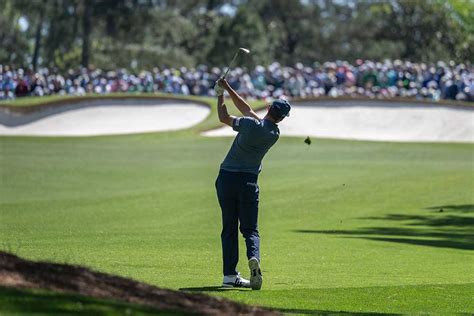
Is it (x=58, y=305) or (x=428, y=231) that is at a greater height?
(x=58, y=305)

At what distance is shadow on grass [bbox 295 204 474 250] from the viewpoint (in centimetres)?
2156

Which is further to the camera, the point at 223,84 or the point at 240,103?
the point at 240,103

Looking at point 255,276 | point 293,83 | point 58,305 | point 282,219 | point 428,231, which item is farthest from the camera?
point 293,83

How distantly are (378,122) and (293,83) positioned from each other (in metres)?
6.46

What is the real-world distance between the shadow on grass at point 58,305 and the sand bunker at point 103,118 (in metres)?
48.1

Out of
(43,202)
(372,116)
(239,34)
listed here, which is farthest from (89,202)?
(239,34)

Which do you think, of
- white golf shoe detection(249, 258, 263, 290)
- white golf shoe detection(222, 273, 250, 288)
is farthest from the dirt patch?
white golf shoe detection(222, 273, 250, 288)

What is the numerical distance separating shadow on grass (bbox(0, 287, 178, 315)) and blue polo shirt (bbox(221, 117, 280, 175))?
4.41 metres

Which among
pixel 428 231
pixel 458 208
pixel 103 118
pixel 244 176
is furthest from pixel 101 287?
pixel 103 118

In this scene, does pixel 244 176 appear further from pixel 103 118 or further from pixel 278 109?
pixel 103 118

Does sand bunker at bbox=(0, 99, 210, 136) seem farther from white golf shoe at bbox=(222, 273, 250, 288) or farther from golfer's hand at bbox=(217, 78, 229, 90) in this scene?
white golf shoe at bbox=(222, 273, 250, 288)

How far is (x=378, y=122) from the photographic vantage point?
56.2 m

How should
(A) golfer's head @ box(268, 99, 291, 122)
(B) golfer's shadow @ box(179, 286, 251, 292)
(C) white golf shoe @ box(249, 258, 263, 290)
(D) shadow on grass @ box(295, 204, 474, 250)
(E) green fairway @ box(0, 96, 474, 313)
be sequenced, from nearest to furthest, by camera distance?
(B) golfer's shadow @ box(179, 286, 251, 292)
(C) white golf shoe @ box(249, 258, 263, 290)
(A) golfer's head @ box(268, 99, 291, 122)
(E) green fairway @ box(0, 96, 474, 313)
(D) shadow on grass @ box(295, 204, 474, 250)

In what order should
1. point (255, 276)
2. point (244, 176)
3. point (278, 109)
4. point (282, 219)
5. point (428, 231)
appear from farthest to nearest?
point (282, 219), point (428, 231), point (244, 176), point (278, 109), point (255, 276)
